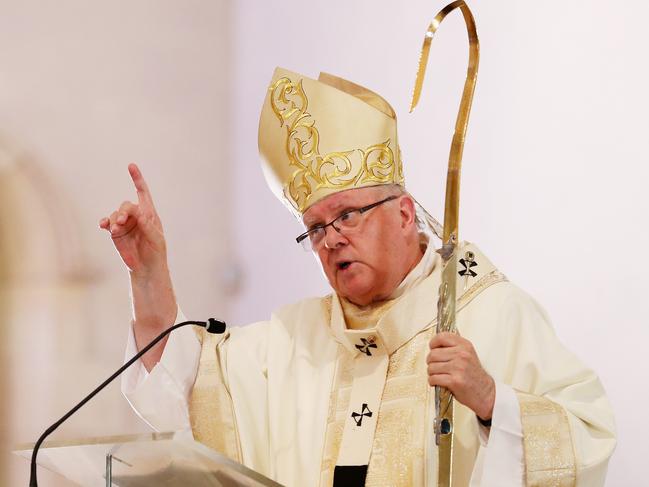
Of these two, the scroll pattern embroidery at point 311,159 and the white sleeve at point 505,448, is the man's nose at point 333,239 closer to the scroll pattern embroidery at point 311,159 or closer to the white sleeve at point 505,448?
the scroll pattern embroidery at point 311,159

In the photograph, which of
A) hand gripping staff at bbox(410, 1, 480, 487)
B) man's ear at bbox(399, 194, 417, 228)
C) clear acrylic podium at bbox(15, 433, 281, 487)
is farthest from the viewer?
man's ear at bbox(399, 194, 417, 228)

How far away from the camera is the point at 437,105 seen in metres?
5.00

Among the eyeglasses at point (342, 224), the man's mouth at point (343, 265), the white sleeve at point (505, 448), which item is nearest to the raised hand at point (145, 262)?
the eyeglasses at point (342, 224)

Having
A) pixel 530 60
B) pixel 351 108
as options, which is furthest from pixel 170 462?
pixel 530 60

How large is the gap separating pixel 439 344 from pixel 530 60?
2019 mm

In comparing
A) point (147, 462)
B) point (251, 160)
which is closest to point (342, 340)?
point (147, 462)

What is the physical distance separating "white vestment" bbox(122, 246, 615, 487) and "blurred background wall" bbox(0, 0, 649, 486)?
914mm

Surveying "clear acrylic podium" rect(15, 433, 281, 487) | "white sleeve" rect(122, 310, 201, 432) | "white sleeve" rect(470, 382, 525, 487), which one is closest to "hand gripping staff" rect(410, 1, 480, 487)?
"white sleeve" rect(470, 382, 525, 487)

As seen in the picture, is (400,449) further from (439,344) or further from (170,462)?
(170,462)

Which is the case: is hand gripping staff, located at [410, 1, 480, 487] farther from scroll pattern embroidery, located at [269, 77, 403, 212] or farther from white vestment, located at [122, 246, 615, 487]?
scroll pattern embroidery, located at [269, 77, 403, 212]

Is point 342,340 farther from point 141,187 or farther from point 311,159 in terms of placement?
point 141,187

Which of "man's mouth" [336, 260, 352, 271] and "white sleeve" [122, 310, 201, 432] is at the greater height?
"man's mouth" [336, 260, 352, 271]

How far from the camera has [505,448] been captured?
3.04 m

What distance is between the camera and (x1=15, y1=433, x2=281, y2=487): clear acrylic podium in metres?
2.40
